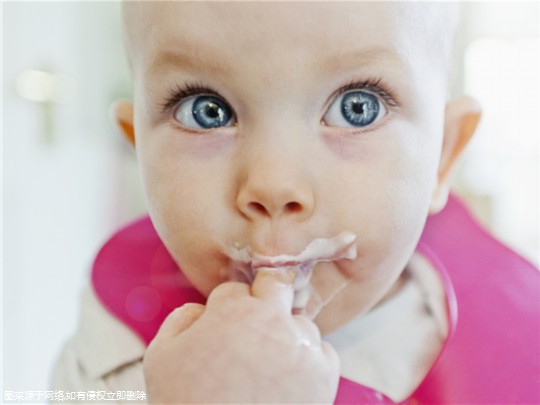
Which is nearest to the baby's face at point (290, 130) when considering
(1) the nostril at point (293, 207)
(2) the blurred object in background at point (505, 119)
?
(1) the nostril at point (293, 207)

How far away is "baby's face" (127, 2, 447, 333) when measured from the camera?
35 cm

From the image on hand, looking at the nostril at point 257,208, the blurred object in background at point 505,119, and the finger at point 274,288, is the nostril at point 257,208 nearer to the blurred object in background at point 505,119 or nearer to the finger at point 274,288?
the finger at point 274,288

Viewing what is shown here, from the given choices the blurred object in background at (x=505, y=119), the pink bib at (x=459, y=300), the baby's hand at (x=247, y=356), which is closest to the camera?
the baby's hand at (x=247, y=356)

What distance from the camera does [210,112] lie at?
0.39 metres

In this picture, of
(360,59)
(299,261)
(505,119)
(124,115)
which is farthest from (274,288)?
(505,119)

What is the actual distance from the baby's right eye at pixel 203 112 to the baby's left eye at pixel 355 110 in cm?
5

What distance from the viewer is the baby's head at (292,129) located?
0.35m

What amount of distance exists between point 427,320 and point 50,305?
621 mm

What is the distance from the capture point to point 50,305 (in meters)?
0.97

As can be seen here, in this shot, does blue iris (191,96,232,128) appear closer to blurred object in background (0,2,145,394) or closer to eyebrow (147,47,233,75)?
eyebrow (147,47,233,75)

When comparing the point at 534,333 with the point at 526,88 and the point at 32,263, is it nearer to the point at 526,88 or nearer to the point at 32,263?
the point at 526,88

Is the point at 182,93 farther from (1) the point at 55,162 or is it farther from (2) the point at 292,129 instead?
(1) the point at 55,162

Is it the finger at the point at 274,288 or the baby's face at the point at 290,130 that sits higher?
the baby's face at the point at 290,130

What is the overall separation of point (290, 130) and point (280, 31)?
0.05 meters
